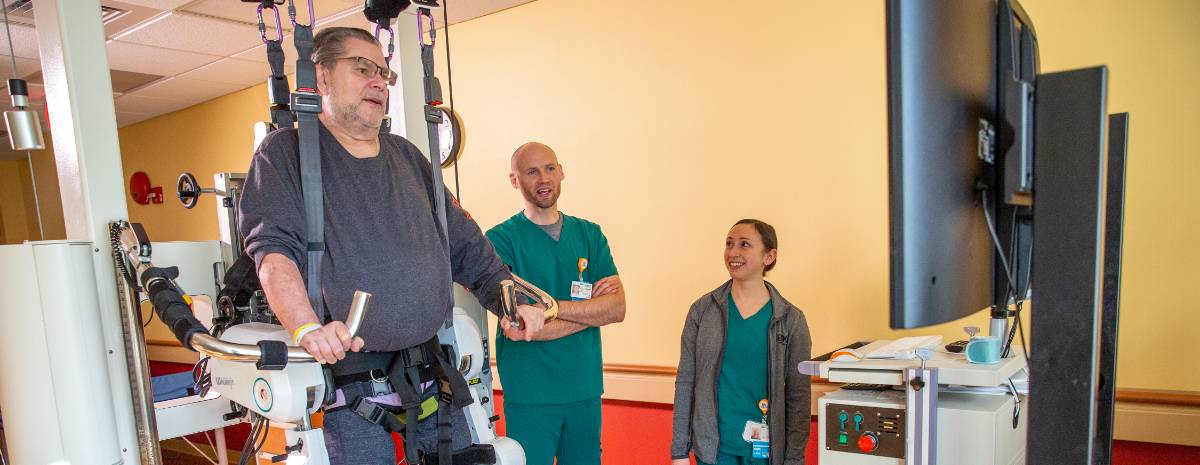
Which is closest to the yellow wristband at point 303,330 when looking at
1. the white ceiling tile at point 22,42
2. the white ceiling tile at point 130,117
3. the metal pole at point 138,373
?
the metal pole at point 138,373

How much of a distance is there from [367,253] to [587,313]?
3.38ft

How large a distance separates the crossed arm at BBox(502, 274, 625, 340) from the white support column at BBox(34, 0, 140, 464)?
1.14 metres

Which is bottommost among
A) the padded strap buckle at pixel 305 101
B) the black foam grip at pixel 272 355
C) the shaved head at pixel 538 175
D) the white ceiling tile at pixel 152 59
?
the black foam grip at pixel 272 355

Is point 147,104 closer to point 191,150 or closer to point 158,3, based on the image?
point 191,150

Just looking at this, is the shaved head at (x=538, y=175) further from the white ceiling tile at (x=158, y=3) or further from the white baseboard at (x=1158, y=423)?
the white ceiling tile at (x=158, y=3)

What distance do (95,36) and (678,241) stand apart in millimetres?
2463

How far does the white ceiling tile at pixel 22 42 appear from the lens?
13.6 ft

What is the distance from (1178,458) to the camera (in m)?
2.47

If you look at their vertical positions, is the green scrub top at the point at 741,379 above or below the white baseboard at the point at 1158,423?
above

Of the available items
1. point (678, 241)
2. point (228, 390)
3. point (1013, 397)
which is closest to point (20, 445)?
point (228, 390)

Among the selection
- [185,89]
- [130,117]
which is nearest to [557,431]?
[185,89]

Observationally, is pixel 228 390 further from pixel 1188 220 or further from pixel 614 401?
pixel 1188 220

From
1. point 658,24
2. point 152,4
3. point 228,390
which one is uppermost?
point 152,4

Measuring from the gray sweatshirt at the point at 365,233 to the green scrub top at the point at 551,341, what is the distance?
33.4 inches
